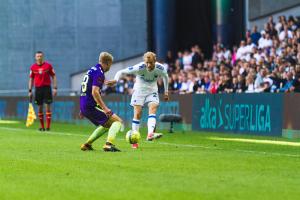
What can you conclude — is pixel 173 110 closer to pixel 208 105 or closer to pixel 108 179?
pixel 208 105

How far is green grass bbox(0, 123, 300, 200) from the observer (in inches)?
465

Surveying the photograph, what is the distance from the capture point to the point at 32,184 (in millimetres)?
12758

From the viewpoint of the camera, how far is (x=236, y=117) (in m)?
28.3

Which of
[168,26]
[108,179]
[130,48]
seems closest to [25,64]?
[130,48]

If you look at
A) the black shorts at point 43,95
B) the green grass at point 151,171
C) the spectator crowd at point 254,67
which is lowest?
the green grass at point 151,171

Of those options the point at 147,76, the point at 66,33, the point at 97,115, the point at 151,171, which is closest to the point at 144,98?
the point at 147,76

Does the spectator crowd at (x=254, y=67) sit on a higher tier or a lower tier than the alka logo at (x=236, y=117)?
higher

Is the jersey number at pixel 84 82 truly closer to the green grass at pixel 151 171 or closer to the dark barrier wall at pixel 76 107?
the green grass at pixel 151 171

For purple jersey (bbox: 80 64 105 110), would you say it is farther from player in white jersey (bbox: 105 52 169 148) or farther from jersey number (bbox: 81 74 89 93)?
player in white jersey (bbox: 105 52 169 148)

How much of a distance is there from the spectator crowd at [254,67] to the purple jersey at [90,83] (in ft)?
30.2

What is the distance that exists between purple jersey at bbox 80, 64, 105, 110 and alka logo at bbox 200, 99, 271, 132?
8.52 meters

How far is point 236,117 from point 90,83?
32.3ft

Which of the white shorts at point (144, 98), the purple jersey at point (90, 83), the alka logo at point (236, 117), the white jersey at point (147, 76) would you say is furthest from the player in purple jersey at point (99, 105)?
the alka logo at point (236, 117)

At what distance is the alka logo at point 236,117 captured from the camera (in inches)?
1060
